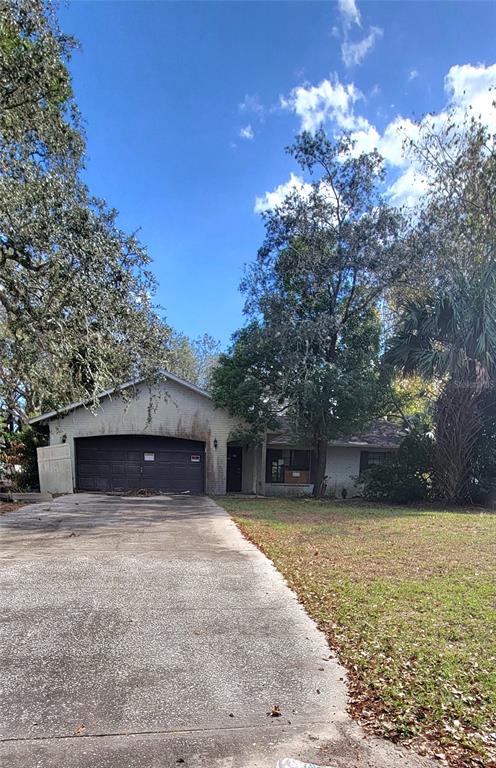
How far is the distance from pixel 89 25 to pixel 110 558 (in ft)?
33.1

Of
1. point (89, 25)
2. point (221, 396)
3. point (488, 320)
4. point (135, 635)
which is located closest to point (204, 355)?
point (221, 396)

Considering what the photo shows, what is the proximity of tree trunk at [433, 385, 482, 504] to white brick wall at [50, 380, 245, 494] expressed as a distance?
25.5 ft

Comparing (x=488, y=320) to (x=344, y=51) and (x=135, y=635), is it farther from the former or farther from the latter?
(x=135, y=635)

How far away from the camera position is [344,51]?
10.9 m

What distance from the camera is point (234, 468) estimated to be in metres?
21.3

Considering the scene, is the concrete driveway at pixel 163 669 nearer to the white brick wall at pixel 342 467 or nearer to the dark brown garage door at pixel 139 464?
the dark brown garage door at pixel 139 464

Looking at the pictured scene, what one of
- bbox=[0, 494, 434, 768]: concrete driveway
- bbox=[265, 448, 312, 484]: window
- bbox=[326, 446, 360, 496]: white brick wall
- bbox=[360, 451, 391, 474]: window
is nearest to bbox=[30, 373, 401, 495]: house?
bbox=[265, 448, 312, 484]: window

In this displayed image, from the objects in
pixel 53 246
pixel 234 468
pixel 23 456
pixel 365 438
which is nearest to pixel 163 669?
pixel 53 246

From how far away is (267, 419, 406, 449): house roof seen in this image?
2000 cm

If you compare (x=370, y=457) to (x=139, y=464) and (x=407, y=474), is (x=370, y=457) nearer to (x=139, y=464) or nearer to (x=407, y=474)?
(x=407, y=474)

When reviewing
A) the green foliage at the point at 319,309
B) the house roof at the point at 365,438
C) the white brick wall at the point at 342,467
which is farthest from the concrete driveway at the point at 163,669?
the white brick wall at the point at 342,467

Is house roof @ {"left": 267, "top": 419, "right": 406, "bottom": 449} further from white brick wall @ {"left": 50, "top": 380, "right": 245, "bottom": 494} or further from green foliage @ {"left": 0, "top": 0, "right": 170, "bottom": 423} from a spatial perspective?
green foliage @ {"left": 0, "top": 0, "right": 170, "bottom": 423}

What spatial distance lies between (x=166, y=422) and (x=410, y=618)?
586 inches

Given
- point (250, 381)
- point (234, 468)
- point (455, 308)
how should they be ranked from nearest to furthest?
1. point (455, 308)
2. point (250, 381)
3. point (234, 468)
